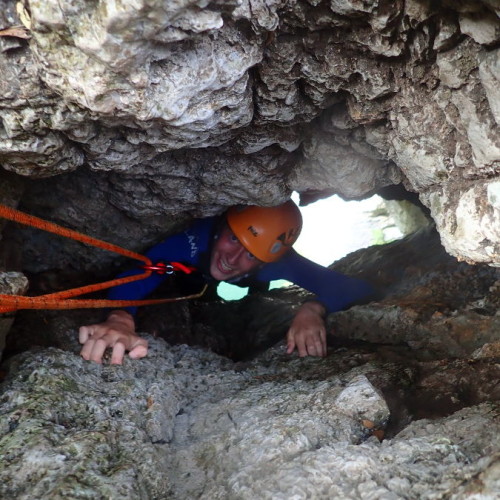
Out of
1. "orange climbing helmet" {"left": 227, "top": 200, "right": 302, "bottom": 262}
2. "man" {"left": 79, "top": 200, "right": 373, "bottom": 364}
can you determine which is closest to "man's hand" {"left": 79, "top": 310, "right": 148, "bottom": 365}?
"man" {"left": 79, "top": 200, "right": 373, "bottom": 364}

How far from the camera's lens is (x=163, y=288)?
4.13 m

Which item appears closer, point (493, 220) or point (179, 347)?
point (493, 220)

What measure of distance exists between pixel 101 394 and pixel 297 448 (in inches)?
33.6

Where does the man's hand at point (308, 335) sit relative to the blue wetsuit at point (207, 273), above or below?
below

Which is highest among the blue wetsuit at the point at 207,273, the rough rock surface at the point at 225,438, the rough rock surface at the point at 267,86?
the rough rock surface at the point at 267,86

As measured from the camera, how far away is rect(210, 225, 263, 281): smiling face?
3832 millimetres

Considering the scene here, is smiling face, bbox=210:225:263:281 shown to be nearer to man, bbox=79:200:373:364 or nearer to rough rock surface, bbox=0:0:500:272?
man, bbox=79:200:373:364

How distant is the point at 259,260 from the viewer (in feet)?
12.8

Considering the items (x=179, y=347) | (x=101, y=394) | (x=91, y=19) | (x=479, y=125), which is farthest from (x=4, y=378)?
(x=479, y=125)

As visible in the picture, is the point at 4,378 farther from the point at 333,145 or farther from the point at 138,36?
the point at 333,145

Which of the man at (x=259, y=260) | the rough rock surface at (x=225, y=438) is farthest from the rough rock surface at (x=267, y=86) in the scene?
the man at (x=259, y=260)

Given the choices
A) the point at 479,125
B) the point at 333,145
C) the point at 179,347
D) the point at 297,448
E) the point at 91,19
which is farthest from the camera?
the point at 179,347

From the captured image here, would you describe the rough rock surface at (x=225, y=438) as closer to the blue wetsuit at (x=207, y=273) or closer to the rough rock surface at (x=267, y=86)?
the rough rock surface at (x=267, y=86)

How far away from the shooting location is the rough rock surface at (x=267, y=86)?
4.68ft
